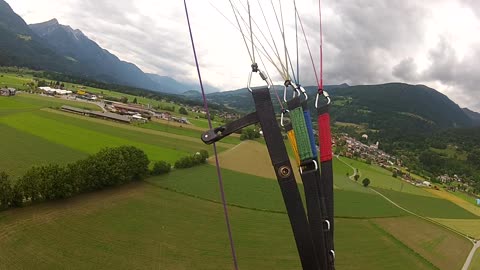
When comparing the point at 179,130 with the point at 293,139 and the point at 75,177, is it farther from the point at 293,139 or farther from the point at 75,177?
the point at 293,139

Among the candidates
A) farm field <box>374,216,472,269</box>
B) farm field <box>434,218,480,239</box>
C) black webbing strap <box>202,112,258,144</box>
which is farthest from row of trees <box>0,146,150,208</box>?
farm field <box>434,218,480,239</box>

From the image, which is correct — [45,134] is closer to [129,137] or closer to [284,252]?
[129,137]

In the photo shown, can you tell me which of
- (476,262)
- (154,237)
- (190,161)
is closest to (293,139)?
(154,237)

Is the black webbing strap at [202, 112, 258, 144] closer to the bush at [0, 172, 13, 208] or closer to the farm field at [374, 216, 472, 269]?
the bush at [0, 172, 13, 208]

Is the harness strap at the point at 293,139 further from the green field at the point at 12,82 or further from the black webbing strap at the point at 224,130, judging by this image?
the green field at the point at 12,82

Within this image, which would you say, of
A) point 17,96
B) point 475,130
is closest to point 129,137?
point 17,96

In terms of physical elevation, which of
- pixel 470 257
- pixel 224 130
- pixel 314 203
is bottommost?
pixel 470 257
